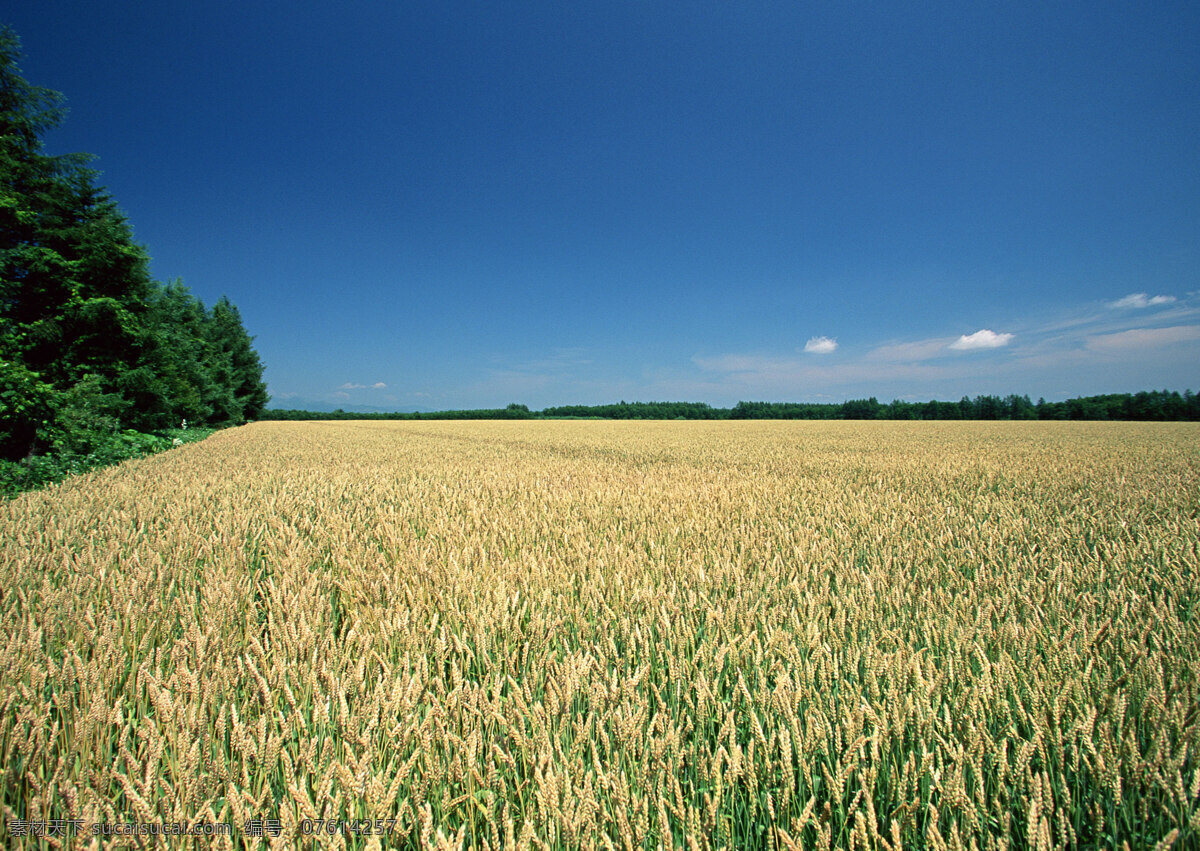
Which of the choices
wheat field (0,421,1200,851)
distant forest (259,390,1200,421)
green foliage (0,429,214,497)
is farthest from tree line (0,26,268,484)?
distant forest (259,390,1200,421)

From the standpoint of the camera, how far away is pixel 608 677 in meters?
1.69

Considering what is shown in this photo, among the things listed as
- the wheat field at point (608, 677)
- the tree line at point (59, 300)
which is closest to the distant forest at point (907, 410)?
the tree line at point (59, 300)

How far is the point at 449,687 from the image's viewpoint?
80.3 inches

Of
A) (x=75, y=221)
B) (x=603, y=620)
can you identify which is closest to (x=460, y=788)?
(x=603, y=620)

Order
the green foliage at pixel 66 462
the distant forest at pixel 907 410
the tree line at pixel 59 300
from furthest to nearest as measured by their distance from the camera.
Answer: the distant forest at pixel 907 410
the tree line at pixel 59 300
the green foliage at pixel 66 462

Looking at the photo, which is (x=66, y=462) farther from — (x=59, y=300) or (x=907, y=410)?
(x=907, y=410)

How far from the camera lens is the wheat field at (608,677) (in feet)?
3.93

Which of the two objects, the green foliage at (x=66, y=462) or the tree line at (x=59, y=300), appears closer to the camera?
the green foliage at (x=66, y=462)

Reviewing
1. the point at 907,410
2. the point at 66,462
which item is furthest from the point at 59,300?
the point at 907,410

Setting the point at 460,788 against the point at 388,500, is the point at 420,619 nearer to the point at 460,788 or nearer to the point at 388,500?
the point at 460,788

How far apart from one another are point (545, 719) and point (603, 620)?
0.77 meters

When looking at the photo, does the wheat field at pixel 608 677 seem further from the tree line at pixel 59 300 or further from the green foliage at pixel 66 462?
the tree line at pixel 59 300

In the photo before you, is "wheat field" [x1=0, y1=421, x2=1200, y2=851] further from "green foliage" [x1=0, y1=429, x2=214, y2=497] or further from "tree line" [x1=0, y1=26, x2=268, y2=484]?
"tree line" [x1=0, y1=26, x2=268, y2=484]

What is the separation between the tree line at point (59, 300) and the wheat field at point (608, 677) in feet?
39.2
